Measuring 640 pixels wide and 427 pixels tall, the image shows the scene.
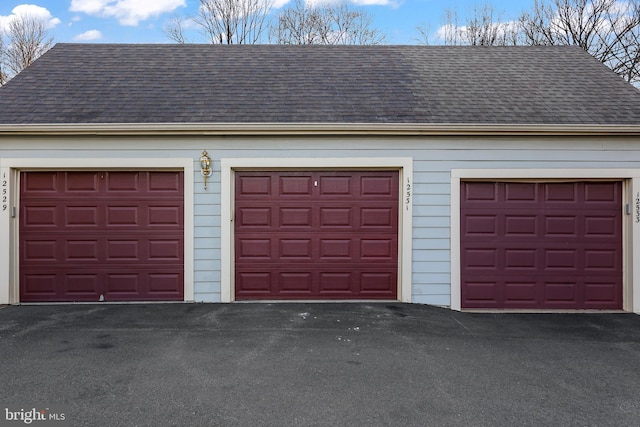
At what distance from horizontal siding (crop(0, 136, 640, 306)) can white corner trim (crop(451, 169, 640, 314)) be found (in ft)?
0.25

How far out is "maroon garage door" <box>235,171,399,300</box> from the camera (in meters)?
5.84

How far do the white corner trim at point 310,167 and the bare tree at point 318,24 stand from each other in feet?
39.3

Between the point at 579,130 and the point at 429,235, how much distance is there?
2.62m

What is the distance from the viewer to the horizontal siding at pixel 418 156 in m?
5.65

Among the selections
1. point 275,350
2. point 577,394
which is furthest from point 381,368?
point 577,394

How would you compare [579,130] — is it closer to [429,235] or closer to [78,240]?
[429,235]

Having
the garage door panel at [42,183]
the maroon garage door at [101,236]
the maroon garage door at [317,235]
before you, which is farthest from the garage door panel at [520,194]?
the garage door panel at [42,183]

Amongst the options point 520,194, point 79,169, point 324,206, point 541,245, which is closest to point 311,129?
point 324,206

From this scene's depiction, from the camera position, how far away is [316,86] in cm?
662

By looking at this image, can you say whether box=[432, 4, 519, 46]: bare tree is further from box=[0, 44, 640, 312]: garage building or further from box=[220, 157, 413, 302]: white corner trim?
box=[220, 157, 413, 302]: white corner trim

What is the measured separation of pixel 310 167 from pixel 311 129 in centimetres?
57
